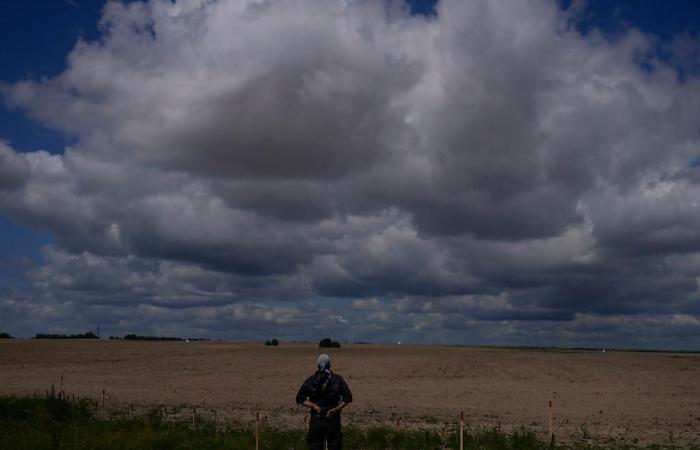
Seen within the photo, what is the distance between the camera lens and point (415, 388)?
43125mm

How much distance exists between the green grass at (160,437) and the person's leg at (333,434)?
403cm

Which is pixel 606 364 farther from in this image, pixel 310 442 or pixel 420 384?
pixel 310 442

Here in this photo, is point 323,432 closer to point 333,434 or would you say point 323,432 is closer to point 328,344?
point 333,434

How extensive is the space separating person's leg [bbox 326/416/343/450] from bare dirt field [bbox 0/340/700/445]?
11362 mm

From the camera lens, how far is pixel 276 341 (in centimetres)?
10675

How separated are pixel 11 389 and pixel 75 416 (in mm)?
17033

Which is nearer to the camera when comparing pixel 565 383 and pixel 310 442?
pixel 310 442

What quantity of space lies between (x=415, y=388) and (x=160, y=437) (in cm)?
2806

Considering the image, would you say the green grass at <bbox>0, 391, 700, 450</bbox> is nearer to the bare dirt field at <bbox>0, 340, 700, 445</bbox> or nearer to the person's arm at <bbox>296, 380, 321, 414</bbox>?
the person's arm at <bbox>296, 380, 321, 414</bbox>

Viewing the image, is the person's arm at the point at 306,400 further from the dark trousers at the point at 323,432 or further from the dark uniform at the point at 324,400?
the dark trousers at the point at 323,432

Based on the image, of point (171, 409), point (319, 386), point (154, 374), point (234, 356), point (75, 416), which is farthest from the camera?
point (234, 356)

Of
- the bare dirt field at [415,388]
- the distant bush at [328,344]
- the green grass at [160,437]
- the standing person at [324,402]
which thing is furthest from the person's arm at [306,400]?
the distant bush at [328,344]

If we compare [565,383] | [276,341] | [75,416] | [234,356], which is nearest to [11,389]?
[75,416]

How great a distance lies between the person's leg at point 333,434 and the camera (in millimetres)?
12383
